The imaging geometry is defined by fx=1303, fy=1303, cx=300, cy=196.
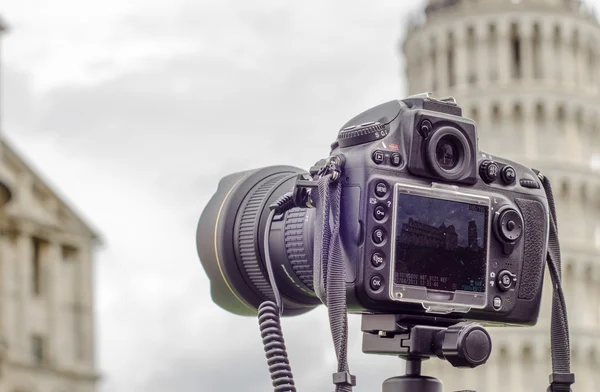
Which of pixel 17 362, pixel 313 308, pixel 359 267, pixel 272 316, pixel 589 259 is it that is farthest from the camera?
pixel 589 259

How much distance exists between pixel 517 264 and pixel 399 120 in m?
0.44

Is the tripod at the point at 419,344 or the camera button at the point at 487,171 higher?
the camera button at the point at 487,171

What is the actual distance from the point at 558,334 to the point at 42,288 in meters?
27.7

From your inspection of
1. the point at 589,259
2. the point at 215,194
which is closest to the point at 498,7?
the point at 589,259

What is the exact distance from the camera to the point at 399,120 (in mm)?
2902

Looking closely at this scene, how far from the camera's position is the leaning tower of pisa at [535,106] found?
122 feet

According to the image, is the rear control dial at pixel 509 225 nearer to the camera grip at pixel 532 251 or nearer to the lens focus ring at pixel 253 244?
the camera grip at pixel 532 251

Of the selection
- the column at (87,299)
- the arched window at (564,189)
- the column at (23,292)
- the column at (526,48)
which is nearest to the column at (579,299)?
the arched window at (564,189)

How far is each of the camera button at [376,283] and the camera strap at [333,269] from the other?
7 centimetres

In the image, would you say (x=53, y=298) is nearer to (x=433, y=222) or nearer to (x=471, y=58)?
(x=471, y=58)

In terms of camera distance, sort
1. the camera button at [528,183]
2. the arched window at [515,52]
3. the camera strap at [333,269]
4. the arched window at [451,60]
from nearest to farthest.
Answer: the camera strap at [333,269]
the camera button at [528,183]
the arched window at [515,52]
the arched window at [451,60]

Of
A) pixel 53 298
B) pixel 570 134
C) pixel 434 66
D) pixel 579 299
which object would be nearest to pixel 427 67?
pixel 434 66

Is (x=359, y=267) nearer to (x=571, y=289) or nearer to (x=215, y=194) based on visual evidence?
(x=215, y=194)

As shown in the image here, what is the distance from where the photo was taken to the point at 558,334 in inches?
120
